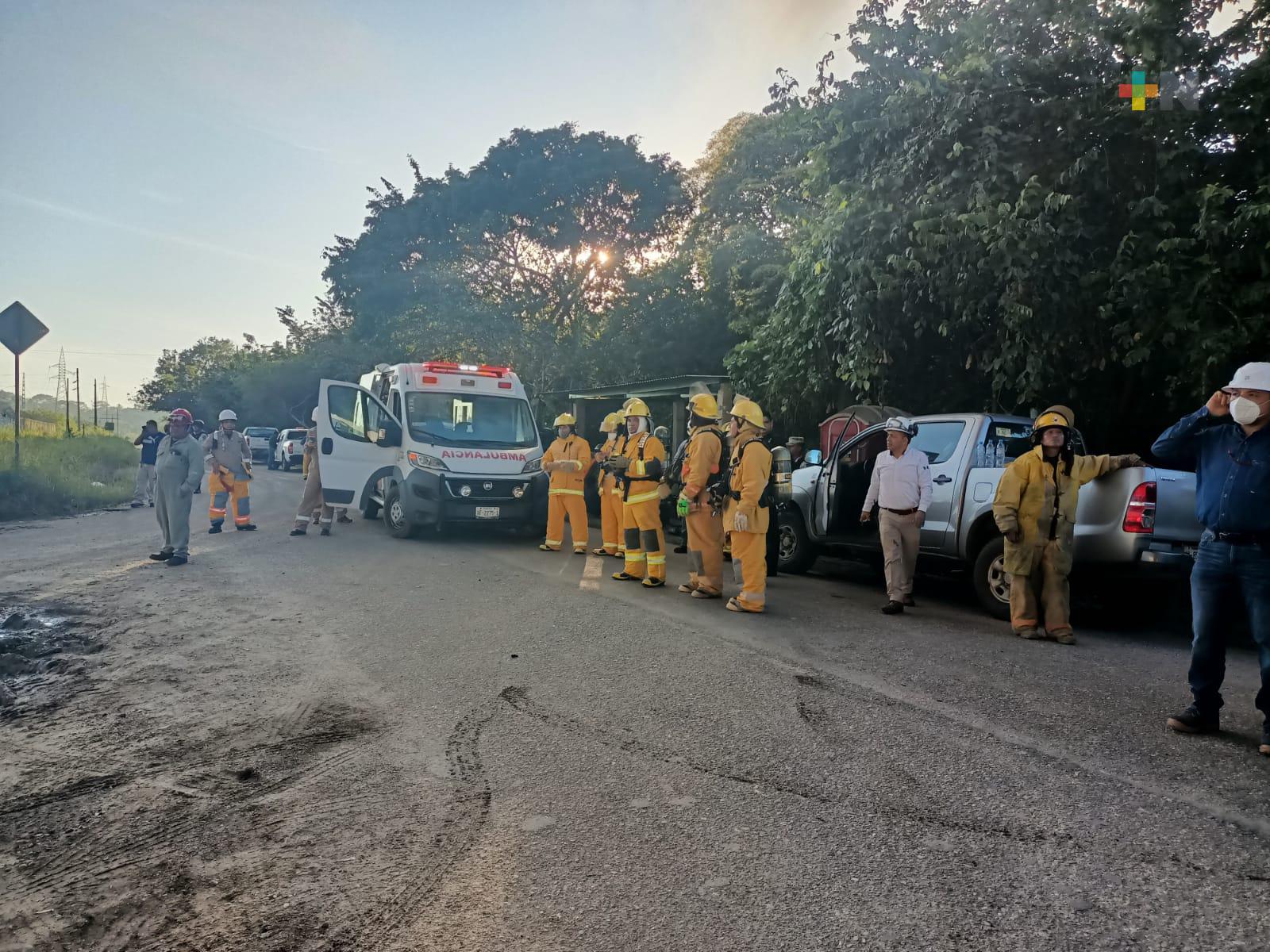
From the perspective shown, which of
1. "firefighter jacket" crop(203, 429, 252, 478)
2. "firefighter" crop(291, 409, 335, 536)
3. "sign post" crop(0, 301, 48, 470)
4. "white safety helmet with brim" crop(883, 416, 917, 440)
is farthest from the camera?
"sign post" crop(0, 301, 48, 470)

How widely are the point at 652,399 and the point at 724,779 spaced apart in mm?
14667

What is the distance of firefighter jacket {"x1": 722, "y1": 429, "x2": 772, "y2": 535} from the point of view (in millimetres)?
7684

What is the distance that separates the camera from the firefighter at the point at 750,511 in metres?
7.68

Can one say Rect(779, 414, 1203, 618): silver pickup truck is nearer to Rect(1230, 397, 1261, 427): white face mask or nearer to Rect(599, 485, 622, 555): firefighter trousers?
Rect(599, 485, 622, 555): firefighter trousers

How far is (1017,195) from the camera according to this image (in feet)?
35.4

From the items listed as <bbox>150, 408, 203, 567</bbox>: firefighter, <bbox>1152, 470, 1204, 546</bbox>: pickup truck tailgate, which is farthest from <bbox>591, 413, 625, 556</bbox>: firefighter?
<bbox>1152, 470, 1204, 546</bbox>: pickup truck tailgate

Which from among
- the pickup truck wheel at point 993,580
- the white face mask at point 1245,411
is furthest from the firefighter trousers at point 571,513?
the white face mask at point 1245,411

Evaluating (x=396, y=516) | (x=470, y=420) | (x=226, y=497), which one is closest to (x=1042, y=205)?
(x=470, y=420)

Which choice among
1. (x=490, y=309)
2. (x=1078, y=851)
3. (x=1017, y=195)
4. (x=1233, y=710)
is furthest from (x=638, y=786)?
(x=490, y=309)

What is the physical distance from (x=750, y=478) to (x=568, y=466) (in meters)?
4.04

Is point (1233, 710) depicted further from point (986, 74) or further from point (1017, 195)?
point (986, 74)

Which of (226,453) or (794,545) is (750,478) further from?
(226,453)

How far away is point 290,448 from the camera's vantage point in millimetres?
34531

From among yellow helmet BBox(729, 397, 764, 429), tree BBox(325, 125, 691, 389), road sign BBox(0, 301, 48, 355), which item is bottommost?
yellow helmet BBox(729, 397, 764, 429)
